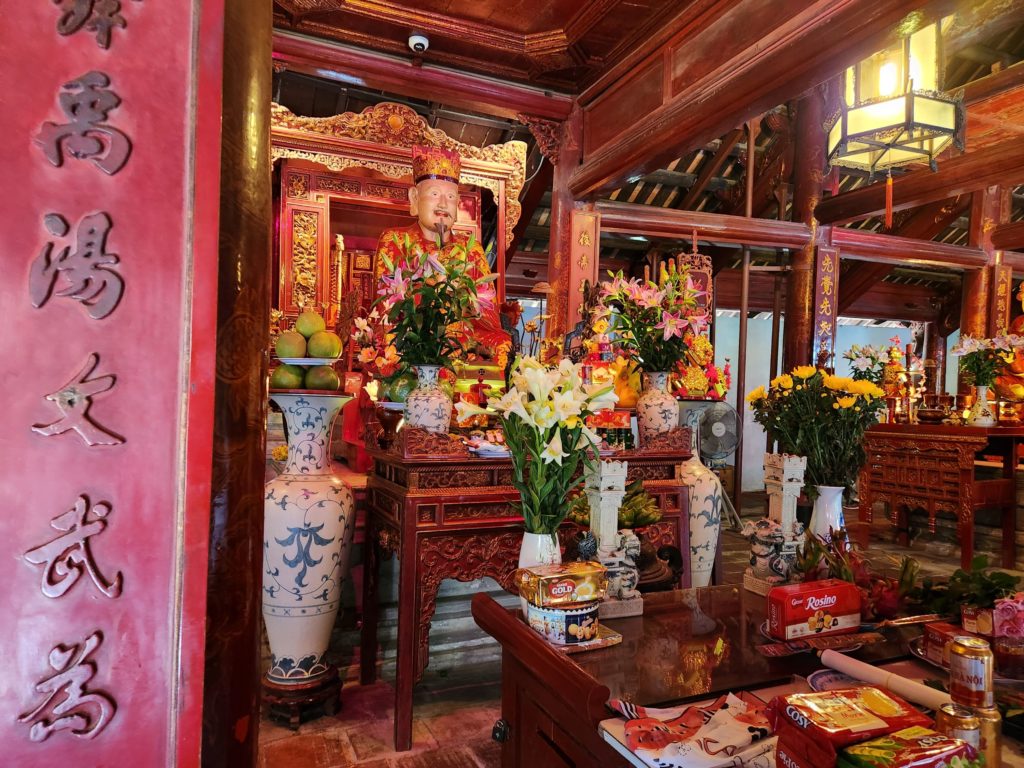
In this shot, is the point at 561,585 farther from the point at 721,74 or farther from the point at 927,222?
the point at 927,222

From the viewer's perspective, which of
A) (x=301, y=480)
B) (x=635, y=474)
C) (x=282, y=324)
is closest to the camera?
(x=301, y=480)

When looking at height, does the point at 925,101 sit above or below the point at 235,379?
above

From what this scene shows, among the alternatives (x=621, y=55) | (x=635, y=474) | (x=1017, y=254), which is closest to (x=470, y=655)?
(x=635, y=474)

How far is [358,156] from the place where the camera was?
4.82 metres

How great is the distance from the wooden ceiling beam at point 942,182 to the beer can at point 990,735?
484cm

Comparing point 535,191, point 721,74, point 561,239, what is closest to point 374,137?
point 561,239

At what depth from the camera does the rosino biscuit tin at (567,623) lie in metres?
1.14

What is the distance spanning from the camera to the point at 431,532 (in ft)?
6.72

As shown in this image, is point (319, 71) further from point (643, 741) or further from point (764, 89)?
point (643, 741)

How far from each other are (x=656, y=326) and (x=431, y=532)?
122cm

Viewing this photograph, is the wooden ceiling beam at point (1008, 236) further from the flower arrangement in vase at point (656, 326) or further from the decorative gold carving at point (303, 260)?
the decorative gold carving at point (303, 260)

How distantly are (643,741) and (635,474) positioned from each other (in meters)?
1.82

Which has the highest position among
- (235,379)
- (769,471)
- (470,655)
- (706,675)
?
(235,379)

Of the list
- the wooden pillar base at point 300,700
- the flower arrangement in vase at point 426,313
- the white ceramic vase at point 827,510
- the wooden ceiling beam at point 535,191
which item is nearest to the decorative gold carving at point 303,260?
the wooden ceiling beam at point 535,191
